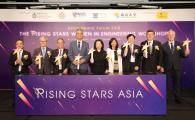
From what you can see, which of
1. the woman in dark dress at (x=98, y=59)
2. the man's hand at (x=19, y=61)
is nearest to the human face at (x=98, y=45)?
the woman in dark dress at (x=98, y=59)

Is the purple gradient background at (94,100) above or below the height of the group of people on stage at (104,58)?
below

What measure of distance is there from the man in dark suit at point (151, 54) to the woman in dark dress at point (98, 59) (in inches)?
35.1

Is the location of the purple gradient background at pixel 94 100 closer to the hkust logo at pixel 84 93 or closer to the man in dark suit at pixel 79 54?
the hkust logo at pixel 84 93

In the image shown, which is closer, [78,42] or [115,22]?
[78,42]

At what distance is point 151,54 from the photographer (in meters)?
7.75

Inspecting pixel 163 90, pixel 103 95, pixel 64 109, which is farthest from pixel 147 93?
pixel 64 109

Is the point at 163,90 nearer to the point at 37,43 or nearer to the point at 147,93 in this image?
the point at 147,93

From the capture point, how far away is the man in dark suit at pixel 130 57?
7.65m

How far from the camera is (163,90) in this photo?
673cm

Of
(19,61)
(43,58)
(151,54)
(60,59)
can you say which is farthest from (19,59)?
(151,54)

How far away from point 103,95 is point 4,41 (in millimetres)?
4527

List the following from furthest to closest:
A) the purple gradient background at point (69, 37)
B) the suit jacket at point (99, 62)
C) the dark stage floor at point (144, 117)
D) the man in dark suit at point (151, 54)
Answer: the purple gradient background at point (69, 37), the man in dark suit at point (151, 54), the suit jacket at point (99, 62), the dark stage floor at point (144, 117)

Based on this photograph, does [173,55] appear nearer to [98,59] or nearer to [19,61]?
[98,59]

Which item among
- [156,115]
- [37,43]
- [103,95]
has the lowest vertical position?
[156,115]
